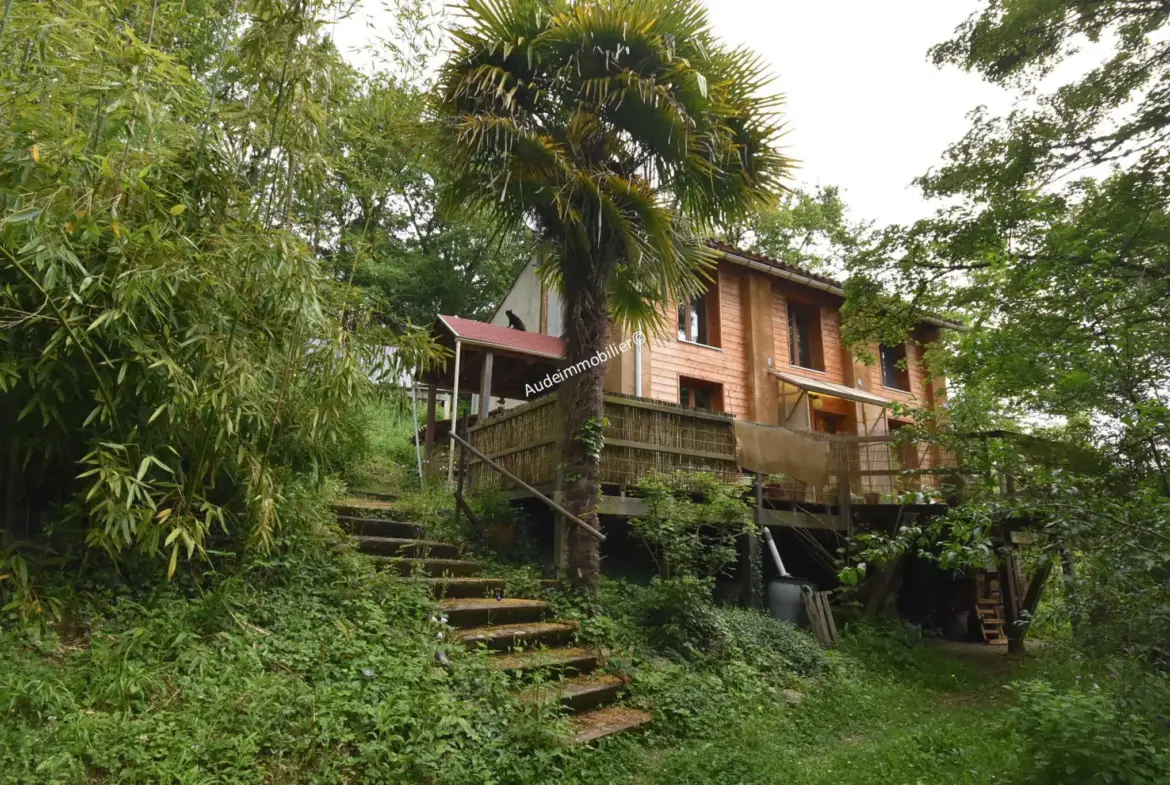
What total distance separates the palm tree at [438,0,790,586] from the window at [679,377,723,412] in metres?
5.33

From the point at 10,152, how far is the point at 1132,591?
5.65m

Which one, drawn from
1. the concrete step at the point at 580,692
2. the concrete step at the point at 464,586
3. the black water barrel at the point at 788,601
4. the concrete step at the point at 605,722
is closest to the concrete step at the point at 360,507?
the concrete step at the point at 464,586

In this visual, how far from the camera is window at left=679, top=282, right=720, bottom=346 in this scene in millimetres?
12047

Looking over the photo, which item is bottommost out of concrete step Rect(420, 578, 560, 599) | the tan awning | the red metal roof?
concrete step Rect(420, 578, 560, 599)

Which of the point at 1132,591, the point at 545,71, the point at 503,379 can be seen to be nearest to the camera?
the point at 1132,591

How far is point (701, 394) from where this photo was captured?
1206cm

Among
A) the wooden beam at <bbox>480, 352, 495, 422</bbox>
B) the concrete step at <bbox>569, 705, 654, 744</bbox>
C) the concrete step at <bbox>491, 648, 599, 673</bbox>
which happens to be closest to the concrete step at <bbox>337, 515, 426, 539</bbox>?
the concrete step at <bbox>491, 648, 599, 673</bbox>

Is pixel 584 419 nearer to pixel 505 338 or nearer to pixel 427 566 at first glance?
pixel 427 566

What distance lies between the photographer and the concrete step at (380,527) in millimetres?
6184

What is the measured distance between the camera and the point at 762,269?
40.5 feet

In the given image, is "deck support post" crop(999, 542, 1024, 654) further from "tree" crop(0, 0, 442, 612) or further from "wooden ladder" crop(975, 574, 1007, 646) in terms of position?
"tree" crop(0, 0, 442, 612)

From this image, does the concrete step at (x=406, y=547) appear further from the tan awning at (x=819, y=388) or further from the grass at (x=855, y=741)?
the tan awning at (x=819, y=388)

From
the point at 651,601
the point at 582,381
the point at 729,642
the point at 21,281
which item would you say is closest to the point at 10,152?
the point at 21,281

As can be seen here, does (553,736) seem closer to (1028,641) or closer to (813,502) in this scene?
(813,502)
